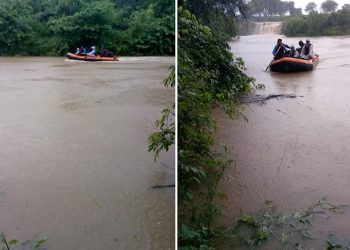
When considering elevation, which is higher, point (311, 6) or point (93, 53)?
point (311, 6)

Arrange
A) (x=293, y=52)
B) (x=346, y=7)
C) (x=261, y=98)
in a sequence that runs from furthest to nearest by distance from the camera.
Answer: (x=261, y=98), (x=293, y=52), (x=346, y=7)

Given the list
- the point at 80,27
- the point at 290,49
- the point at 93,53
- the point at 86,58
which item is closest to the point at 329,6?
the point at 290,49

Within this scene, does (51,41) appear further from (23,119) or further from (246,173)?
(246,173)

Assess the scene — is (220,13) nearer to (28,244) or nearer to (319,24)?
(319,24)

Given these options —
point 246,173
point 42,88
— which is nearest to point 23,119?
point 42,88

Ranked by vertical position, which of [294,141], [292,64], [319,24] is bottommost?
[294,141]

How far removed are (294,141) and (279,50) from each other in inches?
10.3

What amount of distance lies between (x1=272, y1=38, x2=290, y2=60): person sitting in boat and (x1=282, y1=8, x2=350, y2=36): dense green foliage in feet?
0.23

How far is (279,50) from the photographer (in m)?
1.14

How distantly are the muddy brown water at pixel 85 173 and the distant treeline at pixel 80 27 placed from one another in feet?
9.52

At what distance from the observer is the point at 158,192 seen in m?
1.40

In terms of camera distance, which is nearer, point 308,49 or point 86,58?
point 308,49

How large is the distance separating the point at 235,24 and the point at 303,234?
0.51 m

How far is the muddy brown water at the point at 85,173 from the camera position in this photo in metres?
1.19
